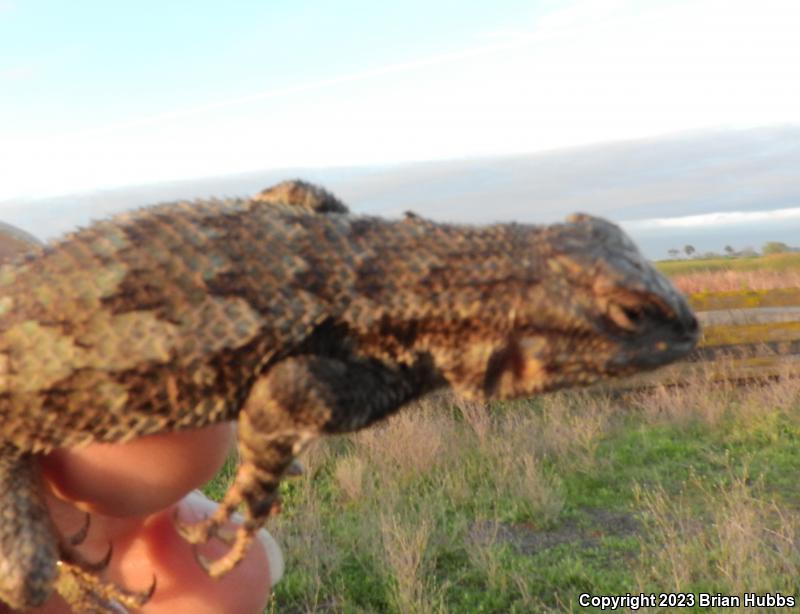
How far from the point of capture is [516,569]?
26.0 feet

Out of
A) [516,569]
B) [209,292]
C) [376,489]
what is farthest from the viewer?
[376,489]

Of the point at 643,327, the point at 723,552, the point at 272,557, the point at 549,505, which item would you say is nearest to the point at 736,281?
the point at 549,505

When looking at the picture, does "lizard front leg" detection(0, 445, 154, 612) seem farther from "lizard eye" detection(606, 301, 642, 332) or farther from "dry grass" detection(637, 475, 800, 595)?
"dry grass" detection(637, 475, 800, 595)

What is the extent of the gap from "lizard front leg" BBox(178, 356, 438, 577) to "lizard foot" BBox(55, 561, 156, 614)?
2.65 ft

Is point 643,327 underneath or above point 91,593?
above

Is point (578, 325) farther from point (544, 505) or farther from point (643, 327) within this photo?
point (544, 505)

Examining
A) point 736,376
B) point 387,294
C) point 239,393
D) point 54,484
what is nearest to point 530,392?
point 387,294

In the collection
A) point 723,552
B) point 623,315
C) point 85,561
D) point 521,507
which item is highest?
point 623,315

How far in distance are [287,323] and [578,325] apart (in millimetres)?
687

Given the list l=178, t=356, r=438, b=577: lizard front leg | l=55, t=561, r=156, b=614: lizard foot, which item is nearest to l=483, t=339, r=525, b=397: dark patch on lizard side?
l=178, t=356, r=438, b=577: lizard front leg

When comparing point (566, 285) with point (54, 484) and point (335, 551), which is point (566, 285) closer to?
point (54, 484)

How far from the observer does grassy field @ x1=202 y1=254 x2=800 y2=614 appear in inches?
296

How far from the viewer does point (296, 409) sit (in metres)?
1.87

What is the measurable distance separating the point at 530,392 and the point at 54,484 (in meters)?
1.43
